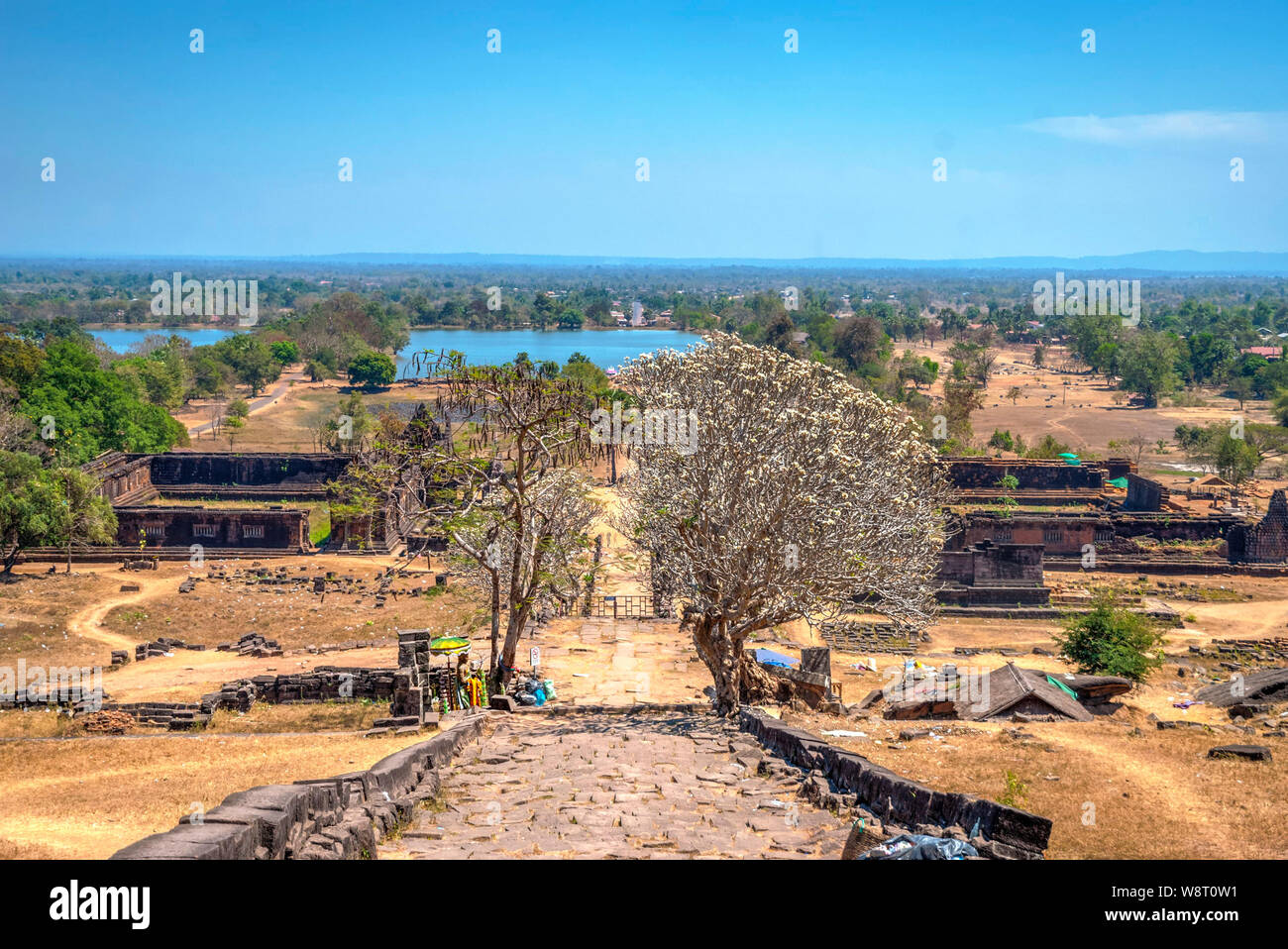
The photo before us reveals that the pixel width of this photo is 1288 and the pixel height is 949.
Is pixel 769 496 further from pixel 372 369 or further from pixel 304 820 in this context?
pixel 372 369

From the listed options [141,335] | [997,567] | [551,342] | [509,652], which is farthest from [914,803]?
[141,335]

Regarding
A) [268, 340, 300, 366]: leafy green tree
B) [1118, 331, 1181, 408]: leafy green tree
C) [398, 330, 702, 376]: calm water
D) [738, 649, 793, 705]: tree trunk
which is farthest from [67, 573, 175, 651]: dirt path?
[398, 330, 702, 376]: calm water

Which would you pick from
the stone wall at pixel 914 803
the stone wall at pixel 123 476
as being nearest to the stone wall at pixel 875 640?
the stone wall at pixel 914 803

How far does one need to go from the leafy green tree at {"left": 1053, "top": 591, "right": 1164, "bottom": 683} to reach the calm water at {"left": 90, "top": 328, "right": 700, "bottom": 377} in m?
78.2

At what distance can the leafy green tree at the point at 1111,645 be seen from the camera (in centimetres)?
2231

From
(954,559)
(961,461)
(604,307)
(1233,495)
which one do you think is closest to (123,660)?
(954,559)

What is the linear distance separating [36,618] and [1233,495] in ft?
151

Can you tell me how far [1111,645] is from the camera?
74.3 feet

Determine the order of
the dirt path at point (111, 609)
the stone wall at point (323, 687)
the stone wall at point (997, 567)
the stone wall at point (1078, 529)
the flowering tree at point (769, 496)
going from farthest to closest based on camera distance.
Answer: the stone wall at point (1078, 529) → the stone wall at point (997, 567) → the dirt path at point (111, 609) → the stone wall at point (323, 687) → the flowering tree at point (769, 496)

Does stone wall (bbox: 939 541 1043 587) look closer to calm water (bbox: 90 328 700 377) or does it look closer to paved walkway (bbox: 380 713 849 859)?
paved walkway (bbox: 380 713 849 859)

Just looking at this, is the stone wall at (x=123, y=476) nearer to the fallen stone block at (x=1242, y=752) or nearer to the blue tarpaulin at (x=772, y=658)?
the blue tarpaulin at (x=772, y=658)

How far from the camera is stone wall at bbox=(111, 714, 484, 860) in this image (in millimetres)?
6016

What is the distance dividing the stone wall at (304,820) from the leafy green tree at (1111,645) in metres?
16.9

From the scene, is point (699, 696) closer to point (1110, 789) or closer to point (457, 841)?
point (1110, 789)
